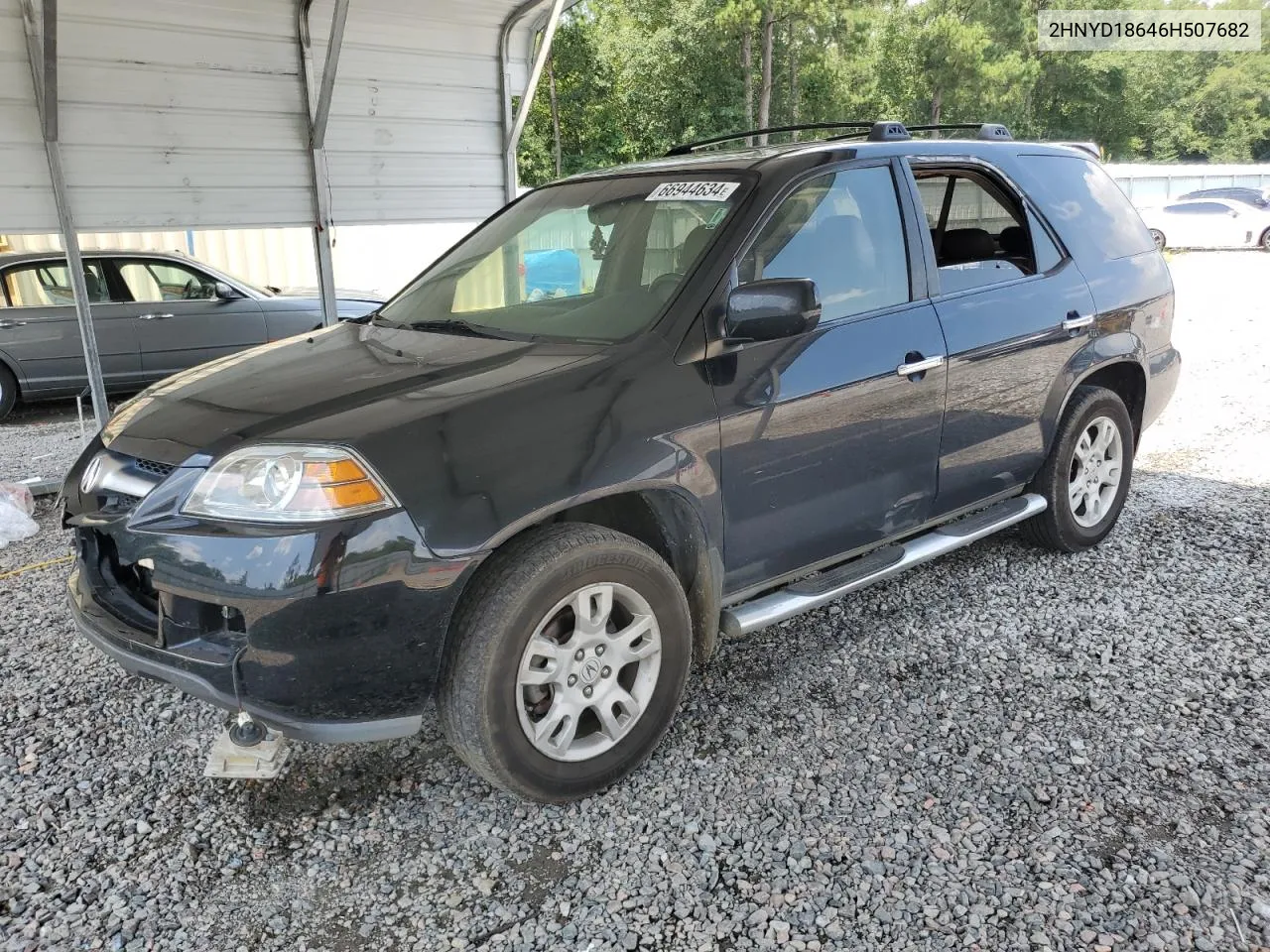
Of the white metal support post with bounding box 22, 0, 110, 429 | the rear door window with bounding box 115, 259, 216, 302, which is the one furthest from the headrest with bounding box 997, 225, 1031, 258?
the rear door window with bounding box 115, 259, 216, 302

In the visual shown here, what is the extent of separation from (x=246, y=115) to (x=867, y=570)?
4972mm

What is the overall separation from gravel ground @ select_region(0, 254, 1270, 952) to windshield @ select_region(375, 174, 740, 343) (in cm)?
141

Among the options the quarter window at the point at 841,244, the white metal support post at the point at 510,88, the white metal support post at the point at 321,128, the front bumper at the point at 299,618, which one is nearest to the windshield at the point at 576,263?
the quarter window at the point at 841,244

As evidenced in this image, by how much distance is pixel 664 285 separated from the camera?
9.86 feet

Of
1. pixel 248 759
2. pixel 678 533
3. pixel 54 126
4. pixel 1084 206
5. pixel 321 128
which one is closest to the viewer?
pixel 248 759

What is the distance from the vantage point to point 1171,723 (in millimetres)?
3100

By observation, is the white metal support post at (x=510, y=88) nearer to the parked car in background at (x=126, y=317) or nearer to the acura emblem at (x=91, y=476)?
the parked car in background at (x=126, y=317)

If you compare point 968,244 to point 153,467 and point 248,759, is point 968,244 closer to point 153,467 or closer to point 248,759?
point 153,467

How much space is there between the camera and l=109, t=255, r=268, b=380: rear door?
884cm

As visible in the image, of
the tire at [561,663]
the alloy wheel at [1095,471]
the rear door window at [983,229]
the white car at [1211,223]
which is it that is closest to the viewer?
the tire at [561,663]

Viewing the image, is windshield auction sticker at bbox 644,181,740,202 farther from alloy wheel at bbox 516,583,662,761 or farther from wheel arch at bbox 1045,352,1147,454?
wheel arch at bbox 1045,352,1147,454

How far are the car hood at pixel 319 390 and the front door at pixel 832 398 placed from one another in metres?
0.60

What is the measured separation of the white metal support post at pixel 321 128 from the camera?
5671 mm

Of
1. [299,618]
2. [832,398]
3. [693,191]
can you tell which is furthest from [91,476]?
[832,398]
